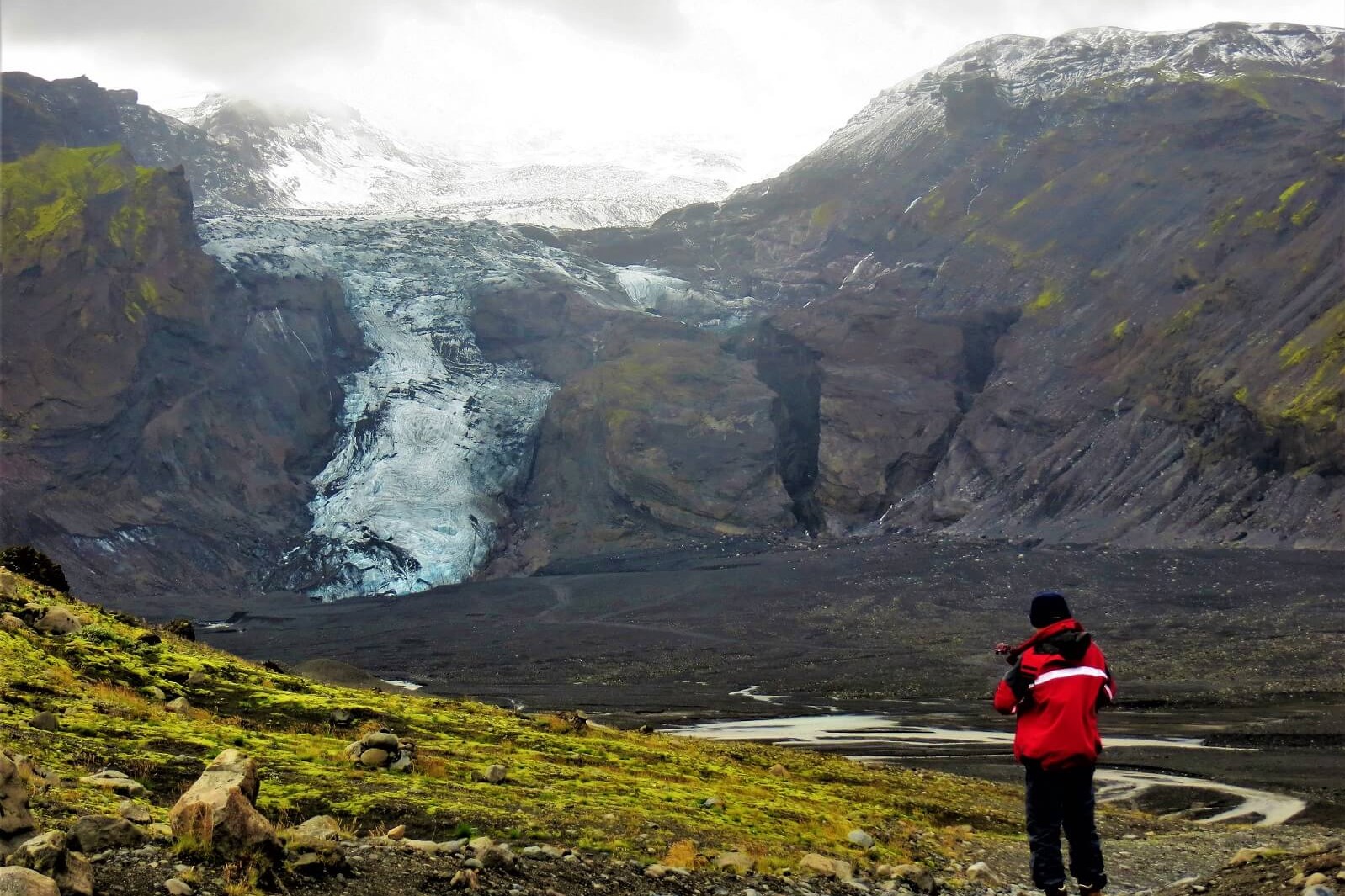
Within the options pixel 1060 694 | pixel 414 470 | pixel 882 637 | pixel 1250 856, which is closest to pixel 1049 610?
pixel 1060 694

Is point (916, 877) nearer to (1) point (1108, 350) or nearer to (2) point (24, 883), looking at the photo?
(2) point (24, 883)

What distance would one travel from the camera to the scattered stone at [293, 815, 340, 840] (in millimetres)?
10769

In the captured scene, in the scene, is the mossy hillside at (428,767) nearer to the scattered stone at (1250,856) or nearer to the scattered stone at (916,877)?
the scattered stone at (916,877)

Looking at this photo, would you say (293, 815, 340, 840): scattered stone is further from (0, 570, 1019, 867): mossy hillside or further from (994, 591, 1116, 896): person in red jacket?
(994, 591, 1116, 896): person in red jacket

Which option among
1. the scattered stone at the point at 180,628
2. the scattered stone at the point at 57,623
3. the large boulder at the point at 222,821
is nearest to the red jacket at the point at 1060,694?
the large boulder at the point at 222,821

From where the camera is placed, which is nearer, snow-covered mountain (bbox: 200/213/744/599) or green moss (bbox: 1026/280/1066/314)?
snow-covered mountain (bbox: 200/213/744/599)

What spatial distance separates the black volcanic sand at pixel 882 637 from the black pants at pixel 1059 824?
2042 centimetres

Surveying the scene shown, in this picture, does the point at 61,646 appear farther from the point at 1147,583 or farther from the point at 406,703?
the point at 1147,583

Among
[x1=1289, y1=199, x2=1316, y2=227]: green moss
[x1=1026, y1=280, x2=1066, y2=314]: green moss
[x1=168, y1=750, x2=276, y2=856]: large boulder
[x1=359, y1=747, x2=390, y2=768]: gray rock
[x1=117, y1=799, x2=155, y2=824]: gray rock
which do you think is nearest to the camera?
[x1=168, y1=750, x2=276, y2=856]: large boulder

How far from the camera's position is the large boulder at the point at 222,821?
9805mm

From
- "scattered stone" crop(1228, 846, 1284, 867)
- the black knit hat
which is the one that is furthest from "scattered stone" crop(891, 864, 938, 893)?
the black knit hat

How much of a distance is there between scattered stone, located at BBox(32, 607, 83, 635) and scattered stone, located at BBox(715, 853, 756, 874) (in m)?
11.9

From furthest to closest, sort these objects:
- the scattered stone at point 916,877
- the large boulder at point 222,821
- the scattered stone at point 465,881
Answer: the scattered stone at point 916,877 → the scattered stone at point 465,881 → the large boulder at point 222,821

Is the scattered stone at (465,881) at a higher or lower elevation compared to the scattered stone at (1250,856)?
higher
